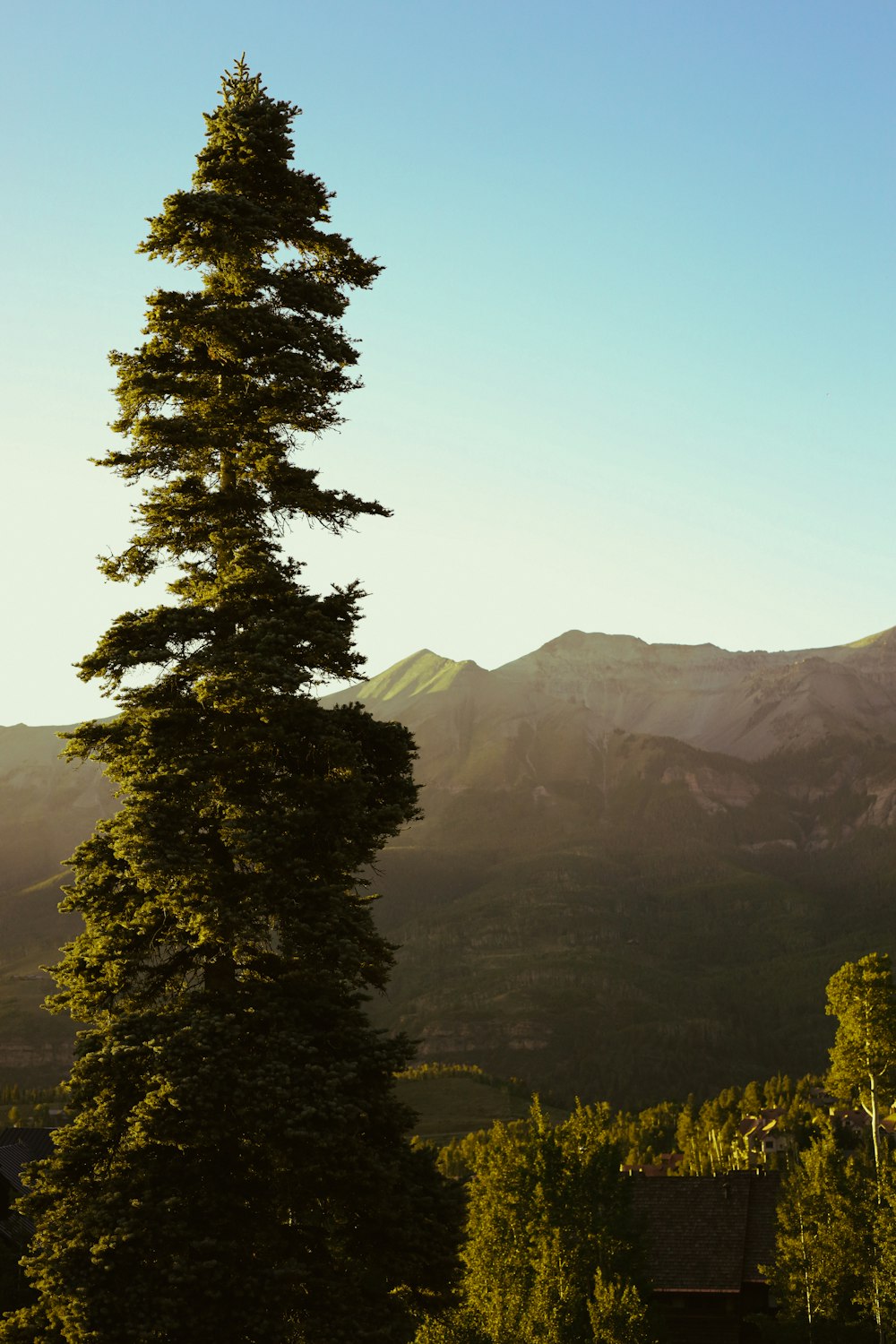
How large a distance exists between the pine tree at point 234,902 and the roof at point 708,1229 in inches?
1854

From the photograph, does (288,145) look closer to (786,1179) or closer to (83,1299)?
(83,1299)

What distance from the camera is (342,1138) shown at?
1984 cm

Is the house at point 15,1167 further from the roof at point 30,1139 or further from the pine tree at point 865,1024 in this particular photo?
the pine tree at point 865,1024

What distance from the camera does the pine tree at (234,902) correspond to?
19.4 metres

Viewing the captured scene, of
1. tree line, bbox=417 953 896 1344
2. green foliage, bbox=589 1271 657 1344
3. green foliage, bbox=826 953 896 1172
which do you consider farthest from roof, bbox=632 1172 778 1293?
green foliage, bbox=589 1271 657 1344

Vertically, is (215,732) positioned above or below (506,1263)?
above

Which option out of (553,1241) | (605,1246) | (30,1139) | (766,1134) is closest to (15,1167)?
(30,1139)

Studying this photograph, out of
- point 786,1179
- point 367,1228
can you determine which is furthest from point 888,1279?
point 367,1228

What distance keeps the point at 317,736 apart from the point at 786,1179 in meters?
49.6

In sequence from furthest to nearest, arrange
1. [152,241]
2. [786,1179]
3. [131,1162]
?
1. [786,1179]
2. [152,241]
3. [131,1162]

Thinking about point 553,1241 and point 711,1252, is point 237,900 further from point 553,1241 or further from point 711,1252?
point 711,1252

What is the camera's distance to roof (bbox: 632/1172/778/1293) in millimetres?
64750

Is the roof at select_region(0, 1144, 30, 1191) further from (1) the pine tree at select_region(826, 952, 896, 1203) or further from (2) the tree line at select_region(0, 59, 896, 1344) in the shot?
(1) the pine tree at select_region(826, 952, 896, 1203)

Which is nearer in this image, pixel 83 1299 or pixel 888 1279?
pixel 83 1299
